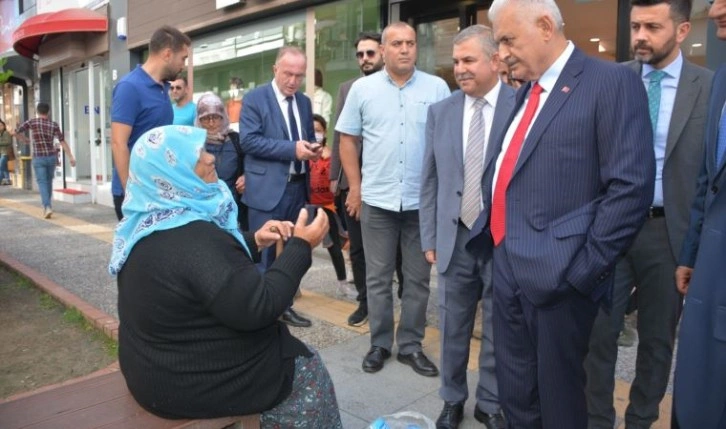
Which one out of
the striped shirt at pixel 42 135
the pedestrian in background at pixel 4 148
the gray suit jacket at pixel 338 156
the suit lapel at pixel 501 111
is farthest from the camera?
the pedestrian in background at pixel 4 148

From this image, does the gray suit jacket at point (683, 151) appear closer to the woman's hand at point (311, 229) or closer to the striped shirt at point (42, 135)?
the woman's hand at point (311, 229)

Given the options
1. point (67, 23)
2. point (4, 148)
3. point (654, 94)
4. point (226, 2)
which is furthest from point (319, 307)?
point (4, 148)

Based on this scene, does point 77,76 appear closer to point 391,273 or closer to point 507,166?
point 391,273

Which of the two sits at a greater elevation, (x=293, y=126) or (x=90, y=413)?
(x=293, y=126)

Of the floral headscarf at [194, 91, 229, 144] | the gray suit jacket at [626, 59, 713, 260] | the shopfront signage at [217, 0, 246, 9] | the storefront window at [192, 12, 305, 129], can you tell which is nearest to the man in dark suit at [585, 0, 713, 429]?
the gray suit jacket at [626, 59, 713, 260]

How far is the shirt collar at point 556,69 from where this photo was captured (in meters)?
2.24

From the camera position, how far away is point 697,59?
4781 mm

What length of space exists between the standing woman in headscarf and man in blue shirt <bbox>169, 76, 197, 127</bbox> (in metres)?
0.52

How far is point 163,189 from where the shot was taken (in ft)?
7.00

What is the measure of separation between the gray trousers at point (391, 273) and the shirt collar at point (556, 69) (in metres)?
1.52

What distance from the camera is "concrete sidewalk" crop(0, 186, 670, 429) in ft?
10.8

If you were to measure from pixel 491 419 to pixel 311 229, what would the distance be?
56.2 inches

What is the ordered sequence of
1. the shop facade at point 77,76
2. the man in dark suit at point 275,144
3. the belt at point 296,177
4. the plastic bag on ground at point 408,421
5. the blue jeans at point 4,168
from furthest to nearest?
1. the blue jeans at point 4,168
2. the shop facade at point 77,76
3. the belt at point 296,177
4. the man in dark suit at point 275,144
5. the plastic bag on ground at point 408,421

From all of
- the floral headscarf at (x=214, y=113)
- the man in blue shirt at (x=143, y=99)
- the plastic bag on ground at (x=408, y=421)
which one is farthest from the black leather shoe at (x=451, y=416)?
the floral headscarf at (x=214, y=113)
